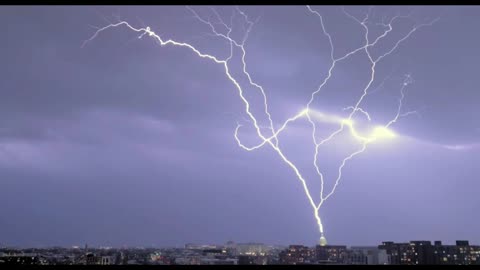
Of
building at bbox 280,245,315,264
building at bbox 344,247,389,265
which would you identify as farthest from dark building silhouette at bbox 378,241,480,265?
building at bbox 280,245,315,264

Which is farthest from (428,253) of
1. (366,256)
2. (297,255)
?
(297,255)

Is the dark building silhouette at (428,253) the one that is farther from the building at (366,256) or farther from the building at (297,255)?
the building at (297,255)

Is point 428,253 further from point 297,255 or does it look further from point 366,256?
point 297,255

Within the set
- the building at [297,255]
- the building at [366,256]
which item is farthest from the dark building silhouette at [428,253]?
the building at [297,255]

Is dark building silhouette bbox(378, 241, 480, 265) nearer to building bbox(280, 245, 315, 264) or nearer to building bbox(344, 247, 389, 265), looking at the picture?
building bbox(344, 247, 389, 265)
